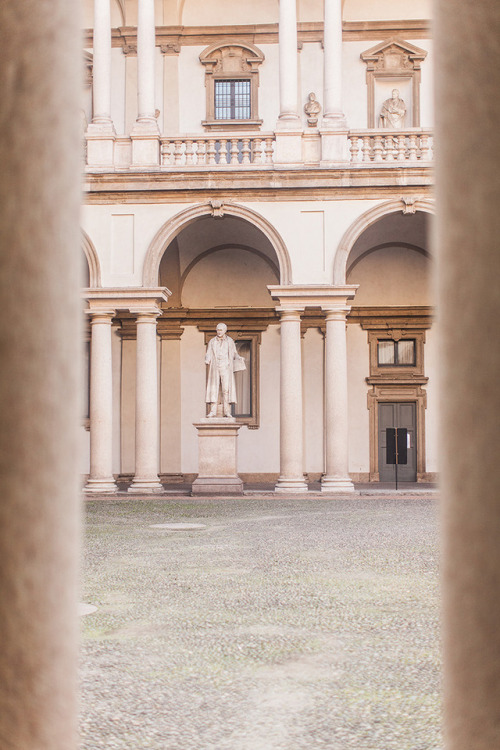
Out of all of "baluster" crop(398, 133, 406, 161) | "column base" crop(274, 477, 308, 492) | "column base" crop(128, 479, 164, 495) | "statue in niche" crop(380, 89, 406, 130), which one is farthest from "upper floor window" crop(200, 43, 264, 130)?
"column base" crop(274, 477, 308, 492)

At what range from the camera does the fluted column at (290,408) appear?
648 inches

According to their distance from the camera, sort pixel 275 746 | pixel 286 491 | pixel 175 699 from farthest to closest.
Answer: pixel 286 491
pixel 175 699
pixel 275 746

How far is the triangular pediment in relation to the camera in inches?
836

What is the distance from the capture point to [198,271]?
2145 centimetres

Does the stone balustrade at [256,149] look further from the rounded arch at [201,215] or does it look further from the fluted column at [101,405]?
the fluted column at [101,405]

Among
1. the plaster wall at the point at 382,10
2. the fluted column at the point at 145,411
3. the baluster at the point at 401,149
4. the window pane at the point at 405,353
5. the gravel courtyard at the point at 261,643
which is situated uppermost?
the plaster wall at the point at 382,10

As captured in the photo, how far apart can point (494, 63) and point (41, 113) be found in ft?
1.91

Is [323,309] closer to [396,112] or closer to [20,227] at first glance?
[396,112]

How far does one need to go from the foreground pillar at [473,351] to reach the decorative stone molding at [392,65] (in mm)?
21286

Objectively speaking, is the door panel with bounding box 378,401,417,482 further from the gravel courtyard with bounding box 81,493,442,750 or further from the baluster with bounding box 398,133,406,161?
the gravel courtyard with bounding box 81,493,442,750

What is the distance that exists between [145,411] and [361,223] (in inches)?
235

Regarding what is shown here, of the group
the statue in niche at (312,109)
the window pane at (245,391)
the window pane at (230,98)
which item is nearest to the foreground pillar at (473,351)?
the window pane at (245,391)

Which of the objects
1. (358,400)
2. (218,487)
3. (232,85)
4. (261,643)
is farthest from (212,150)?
(261,643)

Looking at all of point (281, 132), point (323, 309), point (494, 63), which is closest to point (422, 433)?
point (323, 309)
